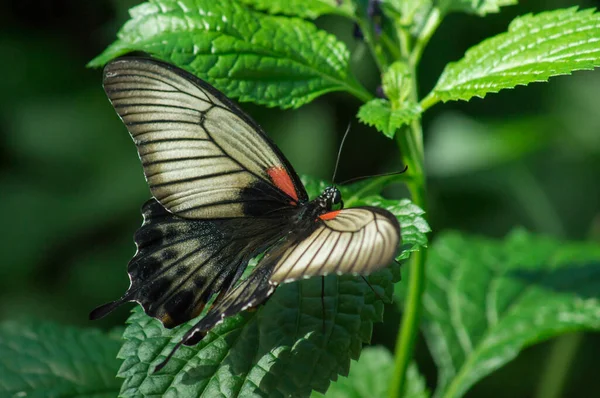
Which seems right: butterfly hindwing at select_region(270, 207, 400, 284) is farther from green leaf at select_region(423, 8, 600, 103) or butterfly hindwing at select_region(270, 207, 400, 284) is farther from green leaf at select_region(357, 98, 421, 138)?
green leaf at select_region(423, 8, 600, 103)

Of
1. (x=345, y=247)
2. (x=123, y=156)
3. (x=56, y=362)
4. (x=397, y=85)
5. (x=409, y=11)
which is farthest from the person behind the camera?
(x=123, y=156)

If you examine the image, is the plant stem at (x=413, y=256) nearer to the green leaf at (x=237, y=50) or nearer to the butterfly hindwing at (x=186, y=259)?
the green leaf at (x=237, y=50)

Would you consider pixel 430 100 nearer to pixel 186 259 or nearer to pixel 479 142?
pixel 186 259

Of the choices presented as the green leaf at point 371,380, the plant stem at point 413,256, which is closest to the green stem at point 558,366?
the green leaf at point 371,380

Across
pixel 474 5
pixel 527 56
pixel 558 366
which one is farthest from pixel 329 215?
pixel 558 366

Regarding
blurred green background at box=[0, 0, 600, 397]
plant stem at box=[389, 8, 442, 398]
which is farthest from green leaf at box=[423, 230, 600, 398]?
blurred green background at box=[0, 0, 600, 397]
